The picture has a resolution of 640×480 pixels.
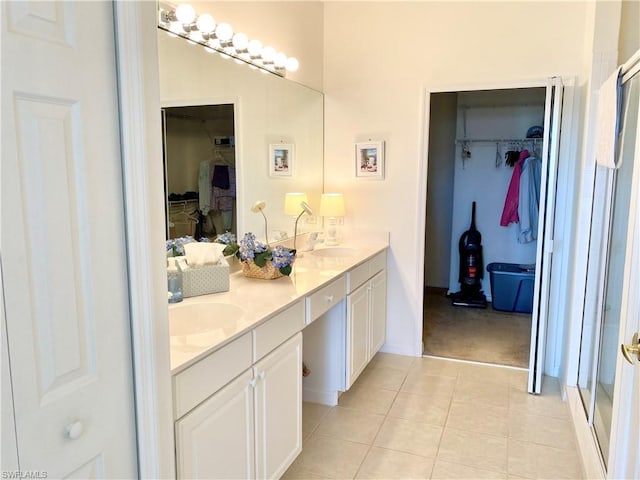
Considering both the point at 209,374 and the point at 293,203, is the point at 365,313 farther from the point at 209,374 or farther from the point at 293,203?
the point at 209,374

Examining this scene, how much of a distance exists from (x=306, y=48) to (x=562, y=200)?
205cm

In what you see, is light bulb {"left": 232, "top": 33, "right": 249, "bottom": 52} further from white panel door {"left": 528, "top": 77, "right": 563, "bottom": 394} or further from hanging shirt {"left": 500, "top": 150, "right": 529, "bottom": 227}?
hanging shirt {"left": 500, "top": 150, "right": 529, "bottom": 227}

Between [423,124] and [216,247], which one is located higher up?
[423,124]

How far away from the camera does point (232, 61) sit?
2.57 metres

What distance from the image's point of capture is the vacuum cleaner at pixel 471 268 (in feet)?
16.8

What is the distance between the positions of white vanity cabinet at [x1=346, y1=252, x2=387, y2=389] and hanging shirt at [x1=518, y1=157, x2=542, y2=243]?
6.51 ft

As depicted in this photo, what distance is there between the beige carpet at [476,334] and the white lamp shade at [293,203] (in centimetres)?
156

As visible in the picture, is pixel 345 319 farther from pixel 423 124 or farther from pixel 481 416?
pixel 423 124

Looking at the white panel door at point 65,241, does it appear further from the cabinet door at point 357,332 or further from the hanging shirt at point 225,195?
the cabinet door at point 357,332

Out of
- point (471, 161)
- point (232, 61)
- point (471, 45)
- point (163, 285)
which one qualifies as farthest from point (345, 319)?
point (471, 161)

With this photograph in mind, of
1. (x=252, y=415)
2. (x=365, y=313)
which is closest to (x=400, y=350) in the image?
(x=365, y=313)

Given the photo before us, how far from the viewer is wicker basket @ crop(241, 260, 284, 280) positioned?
7.84ft

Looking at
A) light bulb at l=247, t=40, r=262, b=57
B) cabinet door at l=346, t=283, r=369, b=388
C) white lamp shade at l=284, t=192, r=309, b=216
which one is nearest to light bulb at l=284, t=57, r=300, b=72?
light bulb at l=247, t=40, r=262, b=57

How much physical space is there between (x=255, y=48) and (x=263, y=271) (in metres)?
1.27
